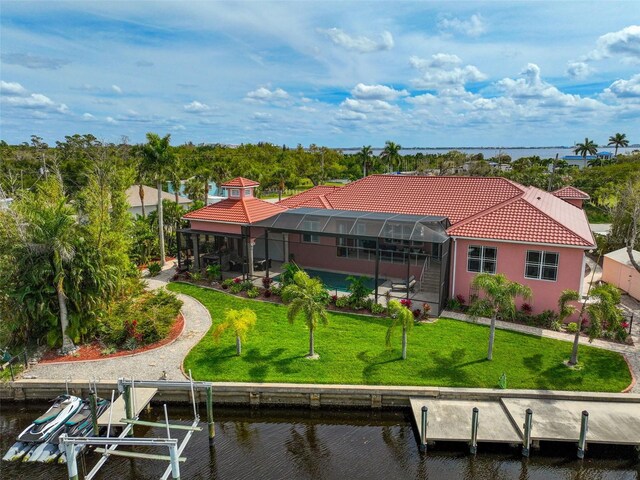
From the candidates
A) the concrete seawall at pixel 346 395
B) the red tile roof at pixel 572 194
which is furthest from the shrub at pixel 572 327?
the red tile roof at pixel 572 194

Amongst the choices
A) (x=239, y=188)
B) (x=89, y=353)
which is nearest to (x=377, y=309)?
(x=239, y=188)

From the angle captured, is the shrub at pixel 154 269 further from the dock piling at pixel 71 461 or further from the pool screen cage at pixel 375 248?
the dock piling at pixel 71 461

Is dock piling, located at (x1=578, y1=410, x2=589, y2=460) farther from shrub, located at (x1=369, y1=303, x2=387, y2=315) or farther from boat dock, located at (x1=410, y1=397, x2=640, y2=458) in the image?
shrub, located at (x1=369, y1=303, x2=387, y2=315)

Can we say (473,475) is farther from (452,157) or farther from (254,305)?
(452,157)

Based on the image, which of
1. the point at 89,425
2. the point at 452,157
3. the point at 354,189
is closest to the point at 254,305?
the point at 89,425

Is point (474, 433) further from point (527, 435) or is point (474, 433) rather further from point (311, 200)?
point (311, 200)

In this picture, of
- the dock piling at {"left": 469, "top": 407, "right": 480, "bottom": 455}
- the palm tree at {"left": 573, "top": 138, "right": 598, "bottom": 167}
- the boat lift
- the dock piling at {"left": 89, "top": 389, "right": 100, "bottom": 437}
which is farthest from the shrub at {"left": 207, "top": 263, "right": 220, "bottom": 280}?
the palm tree at {"left": 573, "top": 138, "right": 598, "bottom": 167}
